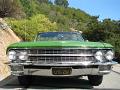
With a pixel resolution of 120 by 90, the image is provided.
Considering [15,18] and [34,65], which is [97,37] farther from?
[34,65]

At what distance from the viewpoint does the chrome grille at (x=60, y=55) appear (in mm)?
10422

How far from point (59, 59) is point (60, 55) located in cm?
10

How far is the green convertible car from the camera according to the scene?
10.3 m

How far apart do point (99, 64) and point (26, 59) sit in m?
1.84

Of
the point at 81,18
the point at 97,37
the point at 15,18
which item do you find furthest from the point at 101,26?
the point at 81,18

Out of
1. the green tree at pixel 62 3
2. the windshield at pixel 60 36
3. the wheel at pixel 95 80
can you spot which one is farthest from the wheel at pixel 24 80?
the green tree at pixel 62 3

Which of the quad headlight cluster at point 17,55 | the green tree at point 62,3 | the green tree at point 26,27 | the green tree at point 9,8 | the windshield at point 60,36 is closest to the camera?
the quad headlight cluster at point 17,55

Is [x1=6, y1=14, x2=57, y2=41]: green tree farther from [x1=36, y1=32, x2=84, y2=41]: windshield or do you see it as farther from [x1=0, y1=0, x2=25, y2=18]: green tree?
[x1=36, y1=32, x2=84, y2=41]: windshield

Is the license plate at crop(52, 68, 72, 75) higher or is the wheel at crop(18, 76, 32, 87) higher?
the license plate at crop(52, 68, 72, 75)

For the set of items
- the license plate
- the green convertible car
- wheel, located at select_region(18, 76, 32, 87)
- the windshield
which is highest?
the windshield

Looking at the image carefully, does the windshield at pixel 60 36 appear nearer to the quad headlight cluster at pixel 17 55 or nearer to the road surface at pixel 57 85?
the road surface at pixel 57 85

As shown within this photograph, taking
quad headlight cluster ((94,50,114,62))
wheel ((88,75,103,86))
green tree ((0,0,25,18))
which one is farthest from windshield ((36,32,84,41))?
green tree ((0,0,25,18))

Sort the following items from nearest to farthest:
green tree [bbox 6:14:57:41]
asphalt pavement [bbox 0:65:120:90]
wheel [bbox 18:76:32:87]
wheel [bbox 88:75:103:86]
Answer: asphalt pavement [bbox 0:65:120:90]
wheel [bbox 18:76:32:87]
wheel [bbox 88:75:103:86]
green tree [bbox 6:14:57:41]

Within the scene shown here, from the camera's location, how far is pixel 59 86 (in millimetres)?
11242
